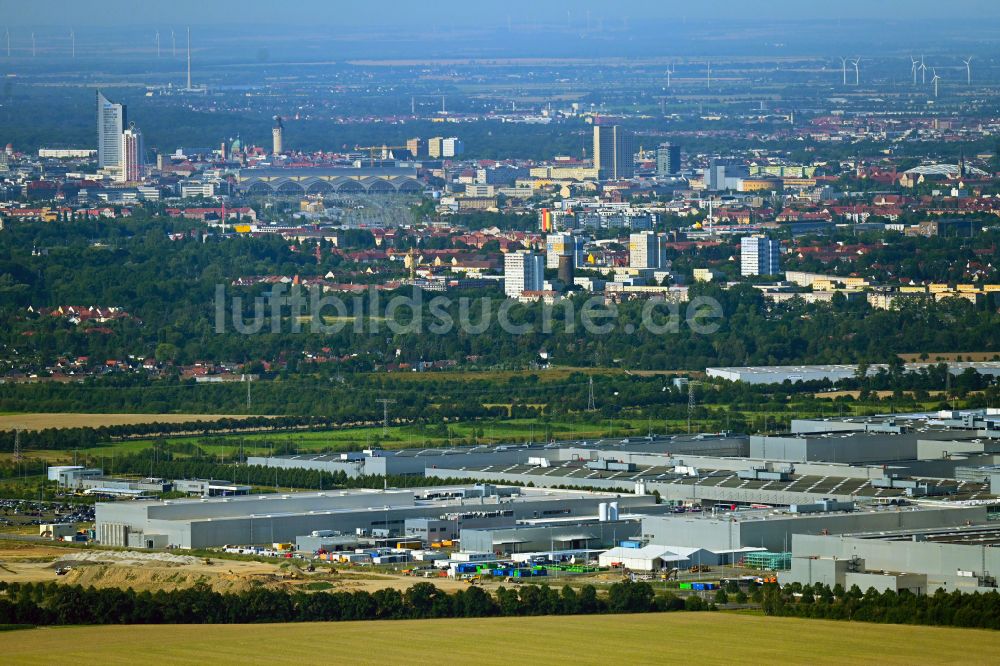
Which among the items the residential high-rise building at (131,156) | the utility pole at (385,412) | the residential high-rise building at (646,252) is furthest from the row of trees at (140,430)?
the residential high-rise building at (131,156)

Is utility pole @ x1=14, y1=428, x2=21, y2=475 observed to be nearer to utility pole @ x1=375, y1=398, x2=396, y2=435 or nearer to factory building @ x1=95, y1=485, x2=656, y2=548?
utility pole @ x1=375, y1=398, x2=396, y2=435

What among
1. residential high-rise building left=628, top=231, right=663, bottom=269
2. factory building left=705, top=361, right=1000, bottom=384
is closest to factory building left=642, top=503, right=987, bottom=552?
factory building left=705, top=361, right=1000, bottom=384

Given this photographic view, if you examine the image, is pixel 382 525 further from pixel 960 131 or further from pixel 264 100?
pixel 264 100

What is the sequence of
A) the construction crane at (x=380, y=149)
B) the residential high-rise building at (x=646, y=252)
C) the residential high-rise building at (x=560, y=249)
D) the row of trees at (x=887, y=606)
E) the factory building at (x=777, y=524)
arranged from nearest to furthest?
→ 1. the row of trees at (x=887, y=606)
2. the factory building at (x=777, y=524)
3. the residential high-rise building at (x=646, y=252)
4. the residential high-rise building at (x=560, y=249)
5. the construction crane at (x=380, y=149)

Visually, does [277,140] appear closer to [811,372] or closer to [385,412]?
[811,372]

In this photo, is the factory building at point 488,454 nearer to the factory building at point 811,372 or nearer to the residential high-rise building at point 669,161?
the factory building at point 811,372

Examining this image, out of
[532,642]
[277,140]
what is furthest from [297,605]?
[277,140]
